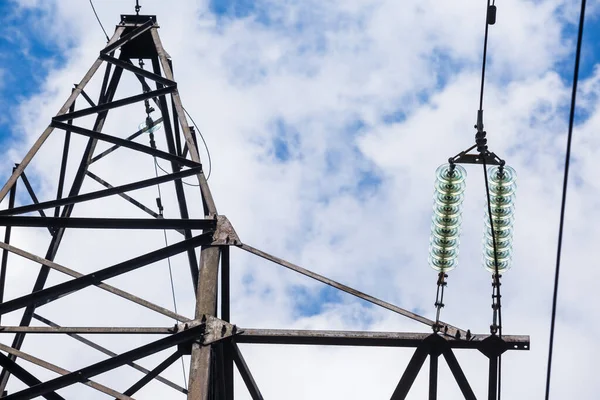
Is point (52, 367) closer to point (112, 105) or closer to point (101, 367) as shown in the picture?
point (101, 367)

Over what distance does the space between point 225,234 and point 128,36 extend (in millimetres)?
5577

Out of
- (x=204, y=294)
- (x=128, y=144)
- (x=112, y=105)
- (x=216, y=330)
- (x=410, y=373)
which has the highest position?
(x=112, y=105)

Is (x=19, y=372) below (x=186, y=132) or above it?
below

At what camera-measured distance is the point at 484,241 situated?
37.3 feet

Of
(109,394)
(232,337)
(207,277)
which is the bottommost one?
(109,394)

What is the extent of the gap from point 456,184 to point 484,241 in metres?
0.74

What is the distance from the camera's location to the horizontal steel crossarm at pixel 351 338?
10531 millimetres

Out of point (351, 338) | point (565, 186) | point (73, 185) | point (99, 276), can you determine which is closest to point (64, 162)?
point (73, 185)

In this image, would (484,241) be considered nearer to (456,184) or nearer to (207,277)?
(456,184)

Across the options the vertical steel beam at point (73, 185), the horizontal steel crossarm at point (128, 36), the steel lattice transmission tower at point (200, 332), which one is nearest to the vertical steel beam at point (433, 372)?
the steel lattice transmission tower at point (200, 332)

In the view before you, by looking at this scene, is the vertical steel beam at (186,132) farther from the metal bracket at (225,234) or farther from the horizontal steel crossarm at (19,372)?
the horizontal steel crossarm at (19,372)

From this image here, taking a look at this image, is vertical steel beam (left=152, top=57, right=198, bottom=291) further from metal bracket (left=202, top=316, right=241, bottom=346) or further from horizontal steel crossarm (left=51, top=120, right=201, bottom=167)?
metal bracket (left=202, top=316, right=241, bottom=346)

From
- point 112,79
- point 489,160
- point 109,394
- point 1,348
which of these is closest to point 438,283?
point 489,160

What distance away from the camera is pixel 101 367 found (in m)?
10.1
